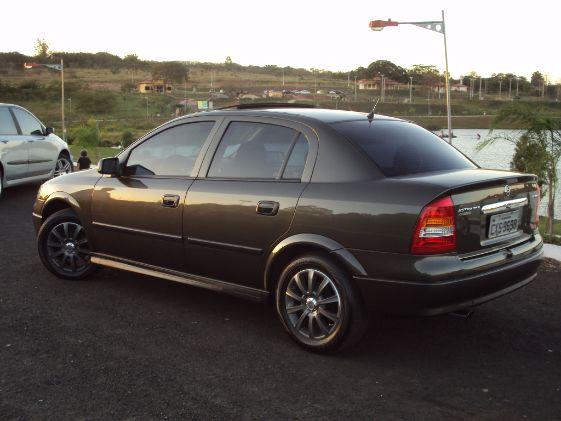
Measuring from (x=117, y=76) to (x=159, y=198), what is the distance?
144064 millimetres

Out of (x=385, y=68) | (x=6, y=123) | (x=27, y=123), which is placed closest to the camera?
(x=6, y=123)

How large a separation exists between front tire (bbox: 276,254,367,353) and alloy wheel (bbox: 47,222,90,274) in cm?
242

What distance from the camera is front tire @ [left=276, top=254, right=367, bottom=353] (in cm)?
396

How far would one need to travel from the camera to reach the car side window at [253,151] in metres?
4.48

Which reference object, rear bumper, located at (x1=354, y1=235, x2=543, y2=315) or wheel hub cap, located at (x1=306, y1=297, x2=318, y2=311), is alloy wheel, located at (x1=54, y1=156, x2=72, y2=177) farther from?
rear bumper, located at (x1=354, y1=235, x2=543, y2=315)

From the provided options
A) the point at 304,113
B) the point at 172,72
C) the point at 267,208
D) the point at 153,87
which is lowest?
the point at 267,208

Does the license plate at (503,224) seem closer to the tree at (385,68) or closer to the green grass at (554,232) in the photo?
the green grass at (554,232)

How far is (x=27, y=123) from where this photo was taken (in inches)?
441

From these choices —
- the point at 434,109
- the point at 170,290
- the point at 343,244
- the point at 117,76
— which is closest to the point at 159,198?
the point at 170,290

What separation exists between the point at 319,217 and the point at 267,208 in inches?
16.7

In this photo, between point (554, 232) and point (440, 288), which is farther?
point (554, 232)

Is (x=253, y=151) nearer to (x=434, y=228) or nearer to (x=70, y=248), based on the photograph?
(x=434, y=228)

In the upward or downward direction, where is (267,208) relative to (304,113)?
downward

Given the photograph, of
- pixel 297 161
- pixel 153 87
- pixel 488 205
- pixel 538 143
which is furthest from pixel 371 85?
pixel 488 205
